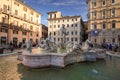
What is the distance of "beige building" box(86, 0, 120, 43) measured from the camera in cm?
3078

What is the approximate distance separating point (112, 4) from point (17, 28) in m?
25.8

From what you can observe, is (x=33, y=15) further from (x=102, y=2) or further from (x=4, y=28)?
(x=102, y=2)

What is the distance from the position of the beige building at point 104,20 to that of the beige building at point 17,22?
62.4 feet

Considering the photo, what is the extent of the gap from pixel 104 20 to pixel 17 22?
23.7 metres

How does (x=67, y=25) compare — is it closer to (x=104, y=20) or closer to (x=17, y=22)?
(x=104, y=20)

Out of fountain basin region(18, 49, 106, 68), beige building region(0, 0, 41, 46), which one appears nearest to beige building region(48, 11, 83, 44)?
beige building region(0, 0, 41, 46)

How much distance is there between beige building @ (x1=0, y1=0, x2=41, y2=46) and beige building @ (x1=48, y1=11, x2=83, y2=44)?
21.6 feet

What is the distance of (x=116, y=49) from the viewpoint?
20688mm

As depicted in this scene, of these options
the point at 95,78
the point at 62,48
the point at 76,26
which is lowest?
the point at 95,78

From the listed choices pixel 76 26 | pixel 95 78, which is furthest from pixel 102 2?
pixel 95 78

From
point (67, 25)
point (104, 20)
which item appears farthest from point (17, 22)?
point (104, 20)

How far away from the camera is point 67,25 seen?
1822 inches

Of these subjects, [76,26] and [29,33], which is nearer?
[29,33]

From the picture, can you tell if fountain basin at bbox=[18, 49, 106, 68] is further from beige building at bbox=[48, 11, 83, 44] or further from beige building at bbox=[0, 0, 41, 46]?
beige building at bbox=[48, 11, 83, 44]
